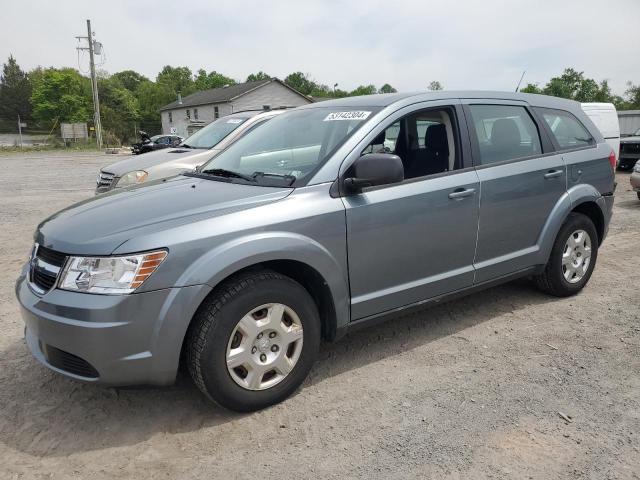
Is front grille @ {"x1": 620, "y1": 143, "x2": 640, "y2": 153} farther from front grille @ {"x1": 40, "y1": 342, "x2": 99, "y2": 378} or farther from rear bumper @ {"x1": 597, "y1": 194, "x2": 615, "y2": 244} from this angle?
front grille @ {"x1": 40, "y1": 342, "x2": 99, "y2": 378}

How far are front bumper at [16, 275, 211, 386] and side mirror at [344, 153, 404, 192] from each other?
1.14 meters

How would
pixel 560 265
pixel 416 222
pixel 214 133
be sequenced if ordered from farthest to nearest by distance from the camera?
pixel 214 133 → pixel 560 265 → pixel 416 222

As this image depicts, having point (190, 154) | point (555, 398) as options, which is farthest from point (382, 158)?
point (190, 154)

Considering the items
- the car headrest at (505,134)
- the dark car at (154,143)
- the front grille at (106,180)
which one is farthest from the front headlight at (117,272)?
the dark car at (154,143)

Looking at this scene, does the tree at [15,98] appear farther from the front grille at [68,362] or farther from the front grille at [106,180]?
the front grille at [68,362]

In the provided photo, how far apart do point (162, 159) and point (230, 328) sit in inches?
202

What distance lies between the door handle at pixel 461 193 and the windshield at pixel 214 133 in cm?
490

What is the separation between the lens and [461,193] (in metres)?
3.74

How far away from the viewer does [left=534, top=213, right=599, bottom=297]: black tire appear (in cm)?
454

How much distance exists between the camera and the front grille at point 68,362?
2666 mm

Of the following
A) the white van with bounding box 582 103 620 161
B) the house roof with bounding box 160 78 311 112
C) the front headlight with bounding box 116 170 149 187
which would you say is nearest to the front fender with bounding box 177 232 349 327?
the front headlight with bounding box 116 170 149 187

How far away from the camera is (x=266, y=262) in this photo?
301 centimetres

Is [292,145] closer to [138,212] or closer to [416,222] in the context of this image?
[416,222]

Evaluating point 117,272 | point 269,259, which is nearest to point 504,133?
point 269,259
